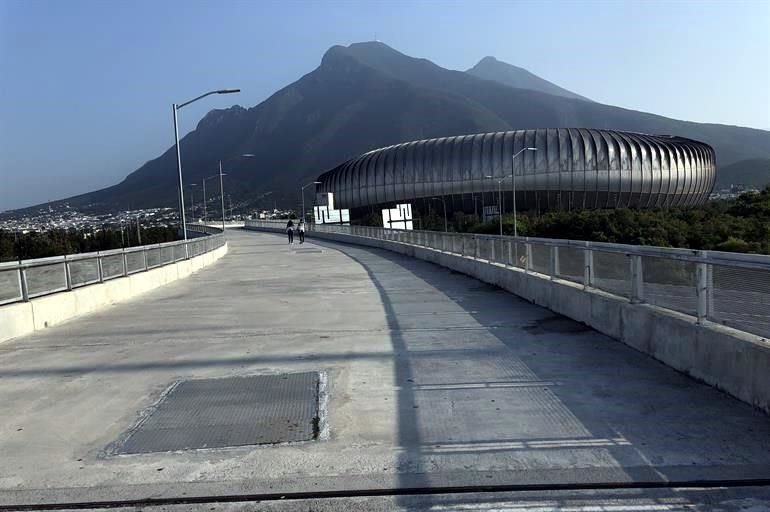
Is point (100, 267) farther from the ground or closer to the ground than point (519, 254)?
farther from the ground

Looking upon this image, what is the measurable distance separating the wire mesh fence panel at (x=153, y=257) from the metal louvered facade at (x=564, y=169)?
92.8m

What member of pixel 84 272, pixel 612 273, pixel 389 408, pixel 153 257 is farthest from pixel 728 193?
pixel 389 408

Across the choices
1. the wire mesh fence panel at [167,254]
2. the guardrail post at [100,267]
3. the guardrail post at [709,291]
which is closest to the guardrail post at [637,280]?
the guardrail post at [709,291]

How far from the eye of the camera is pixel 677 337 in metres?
7.47

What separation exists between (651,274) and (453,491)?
513cm

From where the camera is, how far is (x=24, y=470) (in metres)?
5.15

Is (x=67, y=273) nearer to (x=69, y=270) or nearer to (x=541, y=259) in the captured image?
(x=69, y=270)

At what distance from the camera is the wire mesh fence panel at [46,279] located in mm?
12094

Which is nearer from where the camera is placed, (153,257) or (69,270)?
(69,270)

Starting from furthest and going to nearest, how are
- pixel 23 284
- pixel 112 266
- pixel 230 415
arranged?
pixel 112 266
pixel 23 284
pixel 230 415

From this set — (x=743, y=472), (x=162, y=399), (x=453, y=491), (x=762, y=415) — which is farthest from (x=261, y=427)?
(x=762, y=415)

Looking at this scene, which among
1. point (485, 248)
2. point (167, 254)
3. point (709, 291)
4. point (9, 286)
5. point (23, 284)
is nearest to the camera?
point (709, 291)

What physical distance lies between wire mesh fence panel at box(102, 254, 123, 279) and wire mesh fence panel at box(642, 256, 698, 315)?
41.4ft

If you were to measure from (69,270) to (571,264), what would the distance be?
33.0 ft
